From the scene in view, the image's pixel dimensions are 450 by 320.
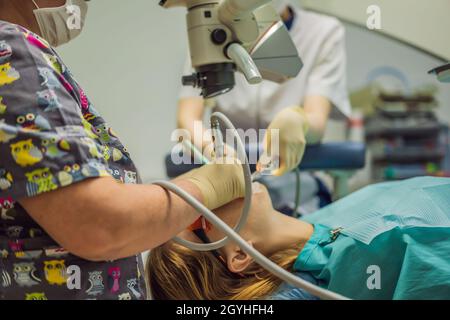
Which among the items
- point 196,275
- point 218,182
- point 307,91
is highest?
point 307,91

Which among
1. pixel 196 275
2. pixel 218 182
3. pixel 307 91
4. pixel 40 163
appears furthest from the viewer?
pixel 307 91

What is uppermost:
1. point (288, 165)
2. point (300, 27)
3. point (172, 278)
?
point (300, 27)

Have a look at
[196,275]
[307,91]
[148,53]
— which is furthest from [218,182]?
[307,91]

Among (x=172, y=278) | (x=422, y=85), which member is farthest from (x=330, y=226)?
(x=422, y=85)

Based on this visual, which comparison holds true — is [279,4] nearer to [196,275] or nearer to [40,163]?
[196,275]

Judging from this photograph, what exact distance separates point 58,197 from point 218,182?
0.95 ft

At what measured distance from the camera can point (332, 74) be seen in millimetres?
1631


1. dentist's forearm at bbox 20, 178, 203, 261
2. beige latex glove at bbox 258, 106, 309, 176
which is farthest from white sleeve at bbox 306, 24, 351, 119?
dentist's forearm at bbox 20, 178, 203, 261

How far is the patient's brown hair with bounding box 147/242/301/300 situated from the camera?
1071 mm

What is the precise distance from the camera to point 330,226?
116cm

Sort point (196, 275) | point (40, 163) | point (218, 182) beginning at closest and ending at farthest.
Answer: point (40, 163)
point (218, 182)
point (196, 275)
